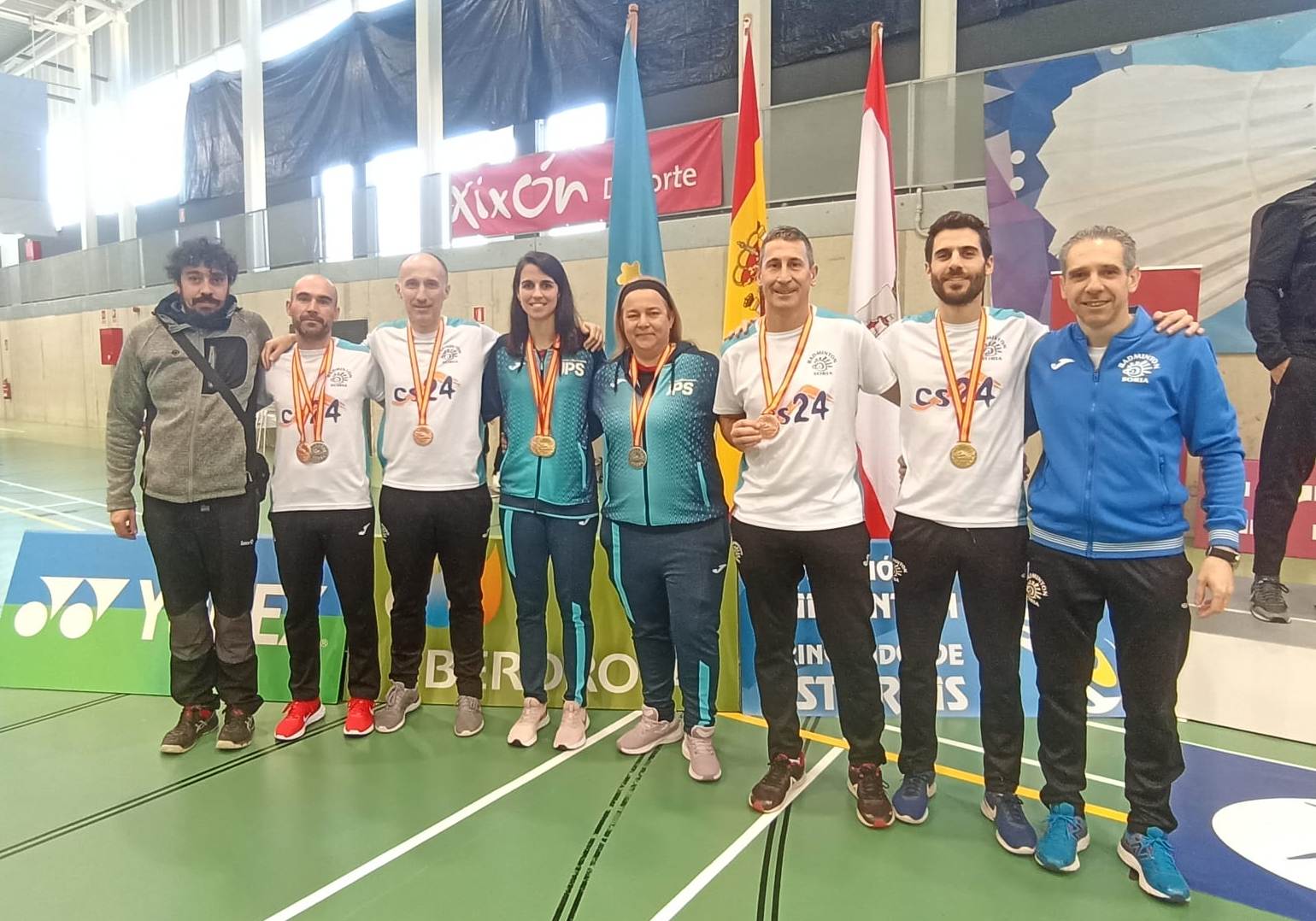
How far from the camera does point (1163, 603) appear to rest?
205cm

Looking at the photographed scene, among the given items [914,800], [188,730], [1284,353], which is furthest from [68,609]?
[1284,353]

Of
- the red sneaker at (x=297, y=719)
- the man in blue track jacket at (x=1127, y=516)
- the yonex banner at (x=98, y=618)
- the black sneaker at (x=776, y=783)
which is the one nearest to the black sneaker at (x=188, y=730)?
the red sneaker at (x=297, y=719)

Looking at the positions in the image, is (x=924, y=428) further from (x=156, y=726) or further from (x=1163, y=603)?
(x=156, y=726)

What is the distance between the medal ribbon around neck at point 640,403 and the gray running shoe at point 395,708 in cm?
153

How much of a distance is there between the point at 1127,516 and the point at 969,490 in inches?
15.7

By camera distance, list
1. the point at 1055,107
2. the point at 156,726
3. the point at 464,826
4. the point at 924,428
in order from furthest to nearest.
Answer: the point at 1055,107 < the point at 156,726 < the point at 464,826 < the point at 924,428

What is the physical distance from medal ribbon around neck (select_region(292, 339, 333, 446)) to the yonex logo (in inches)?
63.2

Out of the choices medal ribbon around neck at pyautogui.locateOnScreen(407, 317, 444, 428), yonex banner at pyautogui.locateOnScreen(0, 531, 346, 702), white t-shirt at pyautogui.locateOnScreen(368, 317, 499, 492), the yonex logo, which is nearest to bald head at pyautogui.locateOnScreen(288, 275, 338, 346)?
white t-shirt at pyautogui.locateOnScreen(368, 317, 499, 492)

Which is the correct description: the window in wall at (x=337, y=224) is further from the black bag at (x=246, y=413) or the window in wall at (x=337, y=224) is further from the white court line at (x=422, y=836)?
the white court line at (x=422, y=836)

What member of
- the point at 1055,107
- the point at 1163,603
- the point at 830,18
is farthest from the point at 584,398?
the point at 830,18

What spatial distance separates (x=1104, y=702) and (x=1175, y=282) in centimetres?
258

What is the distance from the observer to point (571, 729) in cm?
304

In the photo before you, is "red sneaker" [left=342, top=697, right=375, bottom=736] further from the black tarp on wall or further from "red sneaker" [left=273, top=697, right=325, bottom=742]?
the black tarp on wall

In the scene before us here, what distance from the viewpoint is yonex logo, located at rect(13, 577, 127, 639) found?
3.78 meters
